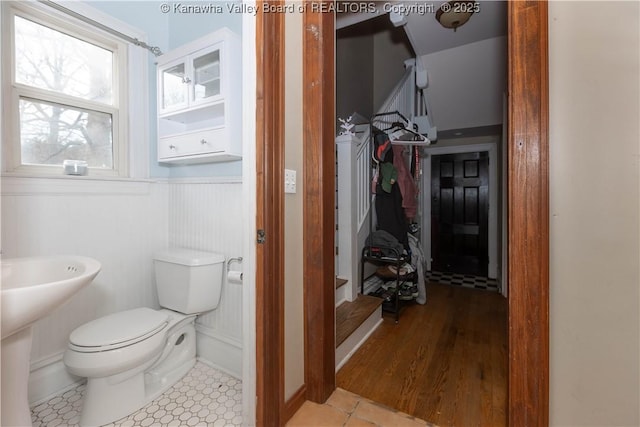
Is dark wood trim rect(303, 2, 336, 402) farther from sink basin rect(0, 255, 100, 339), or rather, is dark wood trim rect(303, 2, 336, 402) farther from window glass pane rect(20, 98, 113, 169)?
window glass pane rect(20, 98, 113, 169)

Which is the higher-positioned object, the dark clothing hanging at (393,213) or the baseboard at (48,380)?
the dark clothing hanging at (393,213)

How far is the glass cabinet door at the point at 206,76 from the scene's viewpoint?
1.73 metres

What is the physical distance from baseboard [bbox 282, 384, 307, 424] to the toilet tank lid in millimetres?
888

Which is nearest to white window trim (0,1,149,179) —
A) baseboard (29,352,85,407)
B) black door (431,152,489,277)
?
baseboard (29,352,85,407)

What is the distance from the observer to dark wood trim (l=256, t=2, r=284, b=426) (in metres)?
1.16

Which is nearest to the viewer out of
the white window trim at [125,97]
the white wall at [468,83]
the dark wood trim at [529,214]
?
the dark wood trim at [529,214]

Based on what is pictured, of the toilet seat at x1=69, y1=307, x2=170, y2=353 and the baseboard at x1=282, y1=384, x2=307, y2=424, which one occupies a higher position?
the toilet seat at x1=69, y1=307, x2=170, y2=353

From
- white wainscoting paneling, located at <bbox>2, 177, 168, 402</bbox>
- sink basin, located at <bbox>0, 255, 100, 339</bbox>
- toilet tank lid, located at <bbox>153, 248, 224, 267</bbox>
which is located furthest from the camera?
toilet tank lid, located at <bbox>153, 248, 224, 267</bbox>

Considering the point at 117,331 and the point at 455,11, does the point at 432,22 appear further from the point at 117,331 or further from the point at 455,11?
the point at 117,331

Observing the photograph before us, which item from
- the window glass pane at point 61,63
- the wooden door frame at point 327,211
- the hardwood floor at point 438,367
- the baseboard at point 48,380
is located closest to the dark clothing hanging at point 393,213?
the hardwood floor at point 438,367

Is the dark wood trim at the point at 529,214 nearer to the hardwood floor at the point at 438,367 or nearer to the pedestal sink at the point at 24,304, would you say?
the hardwood floor at the point at 438,367

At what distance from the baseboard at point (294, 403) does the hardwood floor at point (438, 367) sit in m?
0.30

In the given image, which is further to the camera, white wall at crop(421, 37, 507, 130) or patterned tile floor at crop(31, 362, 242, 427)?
white wall at crop(421, 37, 507, 130)

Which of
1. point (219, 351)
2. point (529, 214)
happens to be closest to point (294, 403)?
point (219, 351)
